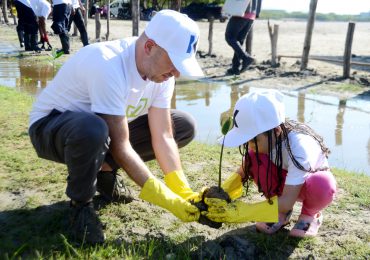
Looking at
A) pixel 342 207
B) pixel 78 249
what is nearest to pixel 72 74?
pixel 78 249

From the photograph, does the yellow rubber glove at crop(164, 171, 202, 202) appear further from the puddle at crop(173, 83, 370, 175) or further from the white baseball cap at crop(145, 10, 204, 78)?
the puddle at crop(173, 83, 370, 175)

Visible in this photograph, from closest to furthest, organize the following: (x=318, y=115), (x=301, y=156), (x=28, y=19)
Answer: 1. (x=301, y=156)
2. (x=318, y=115)
3. (x=28, y=19)

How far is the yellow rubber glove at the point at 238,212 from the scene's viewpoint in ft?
7.24

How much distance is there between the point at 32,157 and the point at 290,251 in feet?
6.78

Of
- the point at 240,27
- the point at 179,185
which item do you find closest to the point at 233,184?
the point at 179,185

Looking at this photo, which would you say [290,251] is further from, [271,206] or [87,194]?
[87,194]

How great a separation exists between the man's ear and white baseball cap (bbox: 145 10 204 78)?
20 millimetres

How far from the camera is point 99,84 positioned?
2.15 m

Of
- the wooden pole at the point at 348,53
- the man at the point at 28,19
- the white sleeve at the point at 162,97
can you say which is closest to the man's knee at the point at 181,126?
the white sleeve at the point at 162,97

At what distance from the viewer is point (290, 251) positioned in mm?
2283

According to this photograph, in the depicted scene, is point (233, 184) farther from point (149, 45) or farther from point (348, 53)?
point (348, 53)

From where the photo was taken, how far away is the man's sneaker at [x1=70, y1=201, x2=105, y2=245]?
7.24 feet

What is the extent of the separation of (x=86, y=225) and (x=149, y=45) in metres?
0.94

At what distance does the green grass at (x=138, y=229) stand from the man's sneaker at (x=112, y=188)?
0.06m
